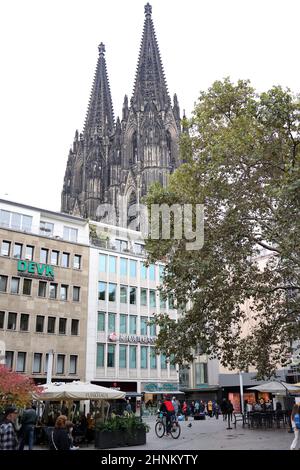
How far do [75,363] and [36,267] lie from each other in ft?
29.3

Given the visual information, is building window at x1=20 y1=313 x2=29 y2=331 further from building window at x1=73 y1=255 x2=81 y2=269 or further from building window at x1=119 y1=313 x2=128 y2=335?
building window at x1=119 y1=313 x2=128 y2=335

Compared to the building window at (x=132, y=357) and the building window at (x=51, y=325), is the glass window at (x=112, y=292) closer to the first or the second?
the building window at (x=132, y=357)

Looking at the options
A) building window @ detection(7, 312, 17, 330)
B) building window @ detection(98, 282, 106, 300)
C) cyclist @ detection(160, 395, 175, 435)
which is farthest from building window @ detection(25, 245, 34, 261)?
cyclist @ detection(160, 395, 175, 435)

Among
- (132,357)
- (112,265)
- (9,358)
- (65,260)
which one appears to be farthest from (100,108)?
(9,358)

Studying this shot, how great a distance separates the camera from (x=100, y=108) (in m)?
112

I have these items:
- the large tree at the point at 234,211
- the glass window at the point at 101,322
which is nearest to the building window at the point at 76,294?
the glass window at the point at 101,322

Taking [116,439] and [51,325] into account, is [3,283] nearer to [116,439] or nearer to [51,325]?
[51,325]

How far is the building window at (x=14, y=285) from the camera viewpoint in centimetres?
3997

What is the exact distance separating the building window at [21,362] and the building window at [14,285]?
16.2 feet

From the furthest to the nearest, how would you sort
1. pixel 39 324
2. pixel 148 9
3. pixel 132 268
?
pixel 148 9 → pixel 132 268 → pixel 39 324

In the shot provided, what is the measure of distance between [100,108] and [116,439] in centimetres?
10098

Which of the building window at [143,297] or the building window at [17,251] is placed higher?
the building window at [17,251]

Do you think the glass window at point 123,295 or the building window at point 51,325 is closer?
the building window at point 51,325

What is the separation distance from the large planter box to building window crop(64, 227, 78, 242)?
27.6 meters
